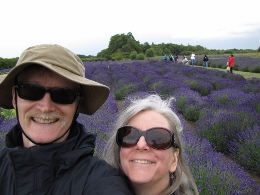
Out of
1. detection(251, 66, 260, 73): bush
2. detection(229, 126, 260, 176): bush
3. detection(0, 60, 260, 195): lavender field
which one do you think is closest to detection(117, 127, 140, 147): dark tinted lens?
detection(0, 60, 260, 195): lavender field

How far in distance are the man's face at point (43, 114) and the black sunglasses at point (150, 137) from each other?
37cm

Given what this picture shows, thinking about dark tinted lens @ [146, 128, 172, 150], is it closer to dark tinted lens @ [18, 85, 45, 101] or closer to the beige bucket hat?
the beige bucket hat

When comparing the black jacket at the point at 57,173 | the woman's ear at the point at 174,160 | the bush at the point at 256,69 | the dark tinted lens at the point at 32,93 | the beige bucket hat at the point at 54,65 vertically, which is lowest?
the bush at the point at 256,69

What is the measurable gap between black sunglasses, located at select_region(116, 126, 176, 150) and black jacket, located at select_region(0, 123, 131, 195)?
237mm

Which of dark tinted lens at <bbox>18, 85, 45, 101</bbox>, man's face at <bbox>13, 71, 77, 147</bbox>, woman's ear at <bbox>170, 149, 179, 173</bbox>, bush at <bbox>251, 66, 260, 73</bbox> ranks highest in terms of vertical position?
dark tinted lens at <bbox>18, 85, 45, 101</bbox>

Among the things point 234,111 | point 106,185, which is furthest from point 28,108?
point 234,111

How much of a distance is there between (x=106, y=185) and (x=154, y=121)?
575mm

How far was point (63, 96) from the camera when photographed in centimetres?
151

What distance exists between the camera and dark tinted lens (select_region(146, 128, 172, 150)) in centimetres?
162

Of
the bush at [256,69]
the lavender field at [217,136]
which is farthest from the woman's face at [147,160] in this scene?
the bush at [256,69]

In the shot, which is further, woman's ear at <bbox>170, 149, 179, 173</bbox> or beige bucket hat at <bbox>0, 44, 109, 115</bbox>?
woman's ear at <bbox>170, 149, 179, 173</bbox>

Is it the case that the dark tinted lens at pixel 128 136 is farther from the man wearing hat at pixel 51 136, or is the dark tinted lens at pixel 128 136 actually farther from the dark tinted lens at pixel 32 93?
the dark tinted lens at pixel 32 93

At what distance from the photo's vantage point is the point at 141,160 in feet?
5.27

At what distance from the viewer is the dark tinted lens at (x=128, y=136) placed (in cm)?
164
